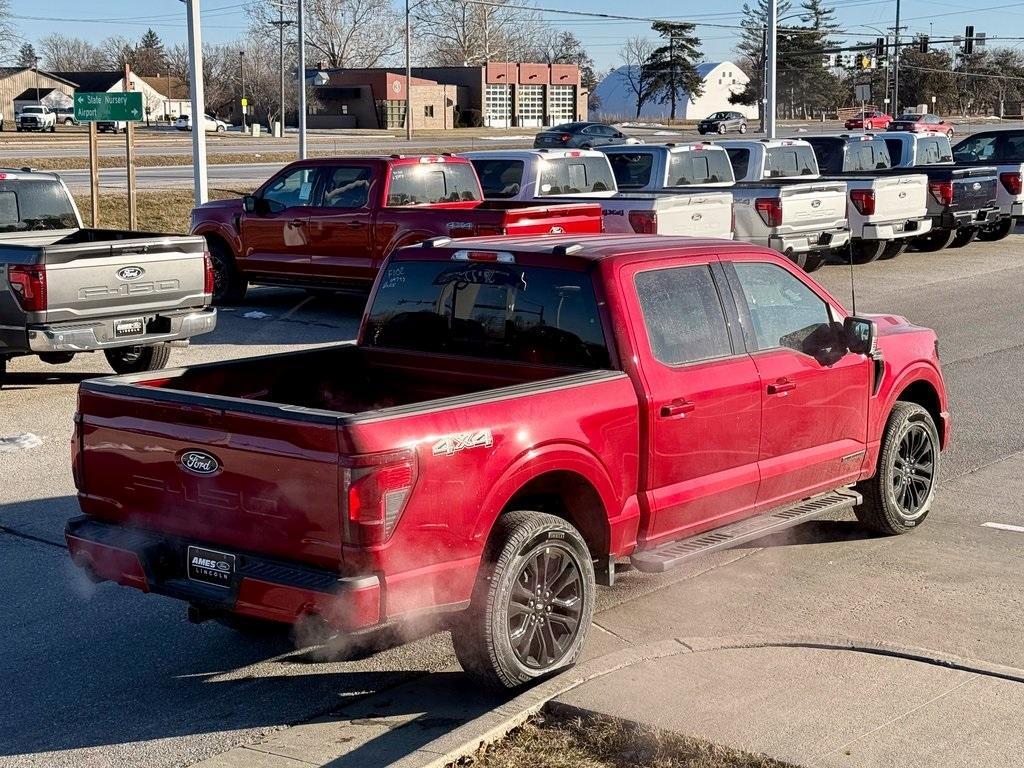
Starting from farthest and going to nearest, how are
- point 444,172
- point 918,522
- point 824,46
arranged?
point 824,46 → point 444,172 → point 918,522

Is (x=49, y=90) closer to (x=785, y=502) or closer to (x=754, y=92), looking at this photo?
(x=754, y=92)

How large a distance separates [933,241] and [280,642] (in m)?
22.3

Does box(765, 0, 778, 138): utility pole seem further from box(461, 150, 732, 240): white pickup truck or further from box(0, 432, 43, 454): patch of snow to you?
box(0, 432, 43, 454): patch of snow

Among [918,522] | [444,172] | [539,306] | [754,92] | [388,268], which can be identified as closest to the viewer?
[539,306]

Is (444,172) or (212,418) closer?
(212,418)

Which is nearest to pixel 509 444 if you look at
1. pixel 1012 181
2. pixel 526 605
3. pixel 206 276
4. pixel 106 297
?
pixel 526 605

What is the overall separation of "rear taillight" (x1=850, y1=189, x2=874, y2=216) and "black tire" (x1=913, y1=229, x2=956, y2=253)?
13.3 ft

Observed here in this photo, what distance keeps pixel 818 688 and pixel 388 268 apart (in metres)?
3.01

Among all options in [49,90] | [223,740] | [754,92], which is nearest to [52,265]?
[223,740]

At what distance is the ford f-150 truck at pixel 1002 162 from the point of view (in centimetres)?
2700

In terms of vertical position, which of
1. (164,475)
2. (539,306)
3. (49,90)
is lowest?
(164,475)

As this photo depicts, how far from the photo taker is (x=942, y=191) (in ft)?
80.6

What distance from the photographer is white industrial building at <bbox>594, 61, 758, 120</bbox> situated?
133875mm

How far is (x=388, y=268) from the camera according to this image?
6965 mm
